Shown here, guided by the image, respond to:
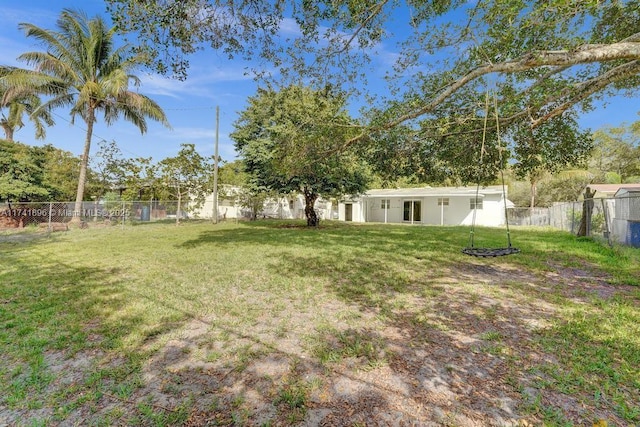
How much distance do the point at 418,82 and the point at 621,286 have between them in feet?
16.9

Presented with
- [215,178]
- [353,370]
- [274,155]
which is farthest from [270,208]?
[353,370]

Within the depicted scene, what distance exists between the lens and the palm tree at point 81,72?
13.3 meters

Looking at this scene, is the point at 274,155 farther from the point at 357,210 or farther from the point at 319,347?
the point at 357,210

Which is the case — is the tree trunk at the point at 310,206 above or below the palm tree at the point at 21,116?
below

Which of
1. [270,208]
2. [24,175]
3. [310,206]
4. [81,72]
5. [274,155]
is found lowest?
[270,208]

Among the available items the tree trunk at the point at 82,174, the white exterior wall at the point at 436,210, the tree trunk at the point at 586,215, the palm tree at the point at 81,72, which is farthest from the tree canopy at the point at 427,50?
the white exterior wall at the point at 436,210

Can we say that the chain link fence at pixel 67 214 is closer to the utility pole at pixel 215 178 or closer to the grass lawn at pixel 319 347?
the utility pole at pixel 215 178

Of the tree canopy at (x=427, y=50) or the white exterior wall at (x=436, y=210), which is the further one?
the white exterior wall at (x=436, y=210)

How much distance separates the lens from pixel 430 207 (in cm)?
2292

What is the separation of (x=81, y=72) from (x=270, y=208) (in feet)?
53.3

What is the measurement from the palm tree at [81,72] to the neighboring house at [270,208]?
8930mm

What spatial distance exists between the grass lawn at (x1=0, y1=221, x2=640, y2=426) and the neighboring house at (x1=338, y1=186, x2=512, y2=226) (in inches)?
606

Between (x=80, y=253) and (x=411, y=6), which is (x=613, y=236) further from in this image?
(x=80, y=253)

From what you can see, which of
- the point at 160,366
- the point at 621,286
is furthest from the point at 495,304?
the point at 160,366
